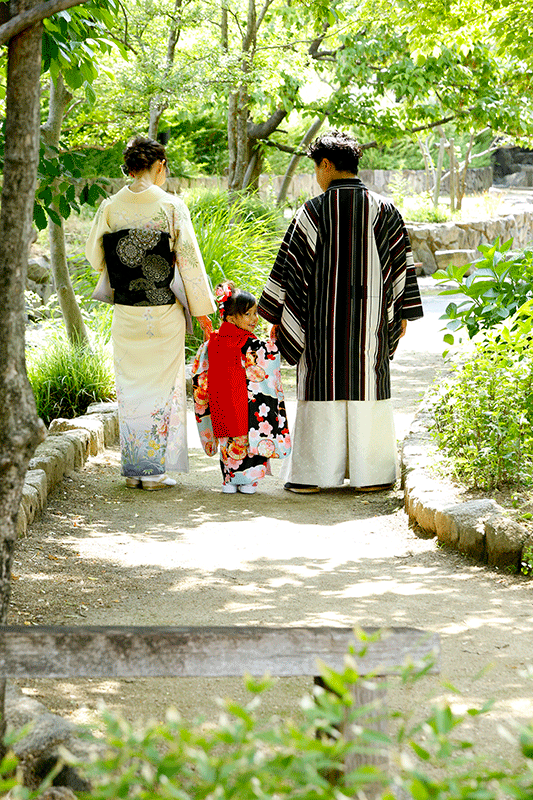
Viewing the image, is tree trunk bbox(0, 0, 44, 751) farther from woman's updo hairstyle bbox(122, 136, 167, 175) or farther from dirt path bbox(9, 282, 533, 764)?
woman's updo hairstyle bbox(122, 136, 167, 175)

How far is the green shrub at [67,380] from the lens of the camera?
6266 millimetres

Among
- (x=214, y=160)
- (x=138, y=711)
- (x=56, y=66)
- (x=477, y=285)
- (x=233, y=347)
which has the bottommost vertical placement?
(x=138, y=711)

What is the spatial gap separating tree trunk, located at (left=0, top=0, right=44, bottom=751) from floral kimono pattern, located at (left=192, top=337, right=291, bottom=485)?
3.14 m

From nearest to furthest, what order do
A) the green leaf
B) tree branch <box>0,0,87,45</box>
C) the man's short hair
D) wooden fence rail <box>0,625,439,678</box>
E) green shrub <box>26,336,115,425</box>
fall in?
wooden fence rail <box>0,625,439,678</box>, tree branch <box>0,0,87,45</box>, the green leaf, the man's short hair, green shrub <box>26,336,115,425</box>

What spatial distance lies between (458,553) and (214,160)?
17.7 m

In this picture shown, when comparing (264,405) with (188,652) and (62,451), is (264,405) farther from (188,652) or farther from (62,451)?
(188,652)

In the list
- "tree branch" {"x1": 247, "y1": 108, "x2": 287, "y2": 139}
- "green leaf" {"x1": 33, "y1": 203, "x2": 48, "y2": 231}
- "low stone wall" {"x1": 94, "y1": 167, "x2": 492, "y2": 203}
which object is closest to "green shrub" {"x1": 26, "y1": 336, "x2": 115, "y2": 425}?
"green leaf" {"x1": 33, "y1": 203, "x2": 48, "y2": 231}

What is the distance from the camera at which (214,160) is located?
66.2 ft

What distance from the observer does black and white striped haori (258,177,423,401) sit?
483 cm

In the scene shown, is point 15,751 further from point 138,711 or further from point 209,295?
point 209,295

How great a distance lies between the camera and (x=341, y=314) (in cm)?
492

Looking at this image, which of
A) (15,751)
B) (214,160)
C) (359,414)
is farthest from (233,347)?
(214,160)

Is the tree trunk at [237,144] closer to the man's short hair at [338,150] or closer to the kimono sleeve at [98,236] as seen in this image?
the kimono sleeve at [98,236]

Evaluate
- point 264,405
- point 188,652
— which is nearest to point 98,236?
point 264,405
